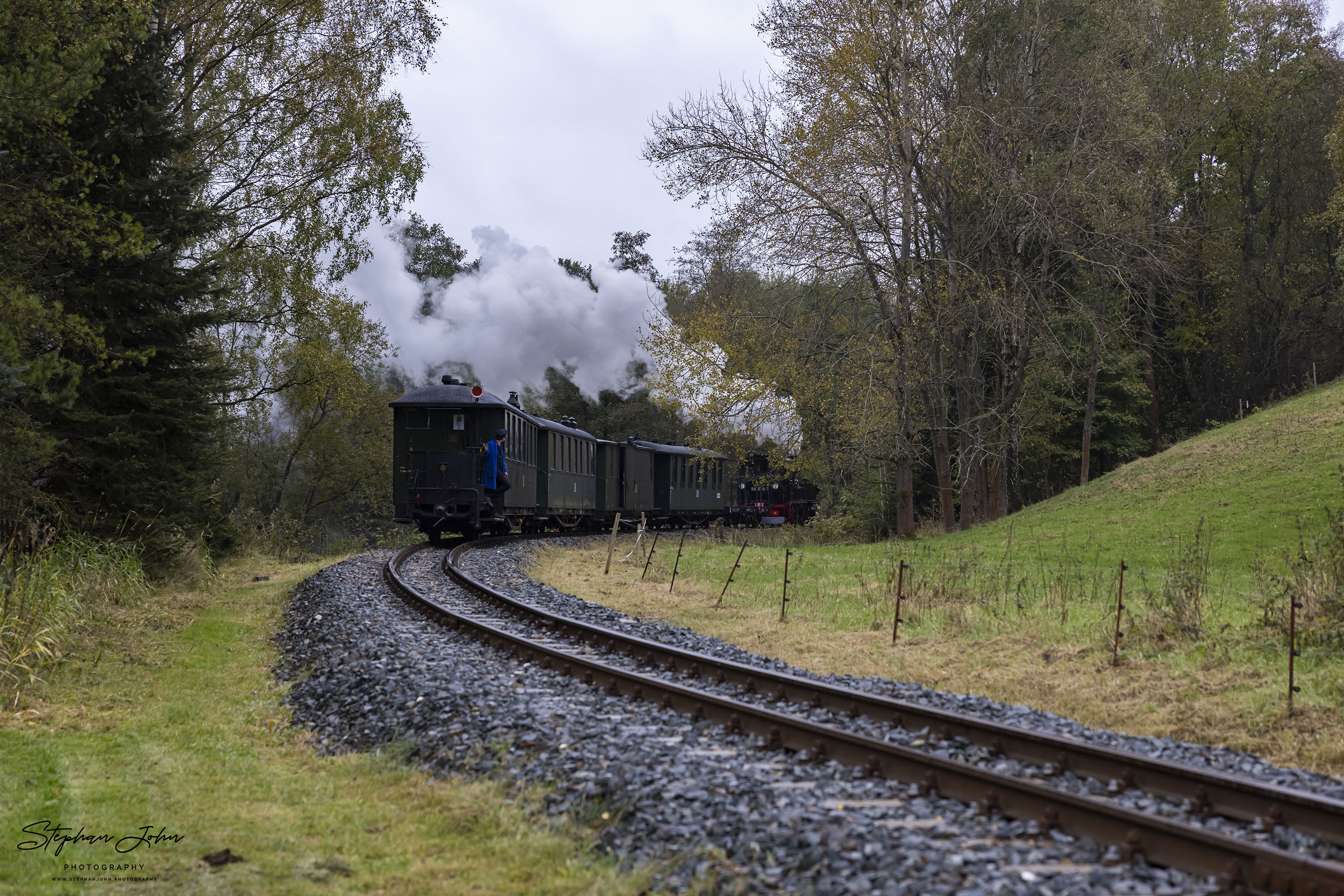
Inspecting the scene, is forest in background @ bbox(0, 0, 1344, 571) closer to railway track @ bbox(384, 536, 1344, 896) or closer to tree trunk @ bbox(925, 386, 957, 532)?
tree trunk @ bbox(925, 386, 957, 532)

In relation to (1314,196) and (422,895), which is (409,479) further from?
(1314,196)

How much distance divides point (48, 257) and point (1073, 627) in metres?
12.5

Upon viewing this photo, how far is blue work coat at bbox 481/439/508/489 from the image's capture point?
64.2ft

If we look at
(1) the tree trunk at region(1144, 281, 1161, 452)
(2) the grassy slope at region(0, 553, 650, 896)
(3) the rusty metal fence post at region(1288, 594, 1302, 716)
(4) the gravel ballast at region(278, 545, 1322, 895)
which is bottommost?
(2) the grassy slope at region(0, 553, 650, 896)

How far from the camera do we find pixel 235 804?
5379mm

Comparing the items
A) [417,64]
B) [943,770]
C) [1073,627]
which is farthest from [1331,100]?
[943,770]

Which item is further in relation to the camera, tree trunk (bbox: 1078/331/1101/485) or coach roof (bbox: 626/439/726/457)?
tree trunk (bbox: 1078/331/1101/485)

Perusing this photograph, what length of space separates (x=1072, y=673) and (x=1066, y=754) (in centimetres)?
312

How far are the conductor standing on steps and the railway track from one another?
10.6 m

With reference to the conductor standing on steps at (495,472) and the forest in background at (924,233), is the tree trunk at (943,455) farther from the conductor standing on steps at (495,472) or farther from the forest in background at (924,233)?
the conductor standing on steps at (495,472)

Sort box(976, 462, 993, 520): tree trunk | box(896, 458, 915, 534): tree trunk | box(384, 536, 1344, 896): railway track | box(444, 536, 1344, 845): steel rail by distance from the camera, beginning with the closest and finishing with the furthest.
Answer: box(384, 536, 1344, 896): railway track → box(444, 536, 1344, 845): steel rail → box(896, 458, 915, 534): tree trunk → box(976, 462, 993, 520): tree trunk

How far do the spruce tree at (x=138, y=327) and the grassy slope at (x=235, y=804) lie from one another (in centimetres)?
459

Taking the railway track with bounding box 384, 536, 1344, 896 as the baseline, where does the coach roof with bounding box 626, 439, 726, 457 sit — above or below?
above

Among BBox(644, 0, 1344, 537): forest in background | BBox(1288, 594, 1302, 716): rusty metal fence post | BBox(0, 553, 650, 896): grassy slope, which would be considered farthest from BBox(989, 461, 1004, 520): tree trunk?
BBox(0, 553, 650, 896): grassy slope
